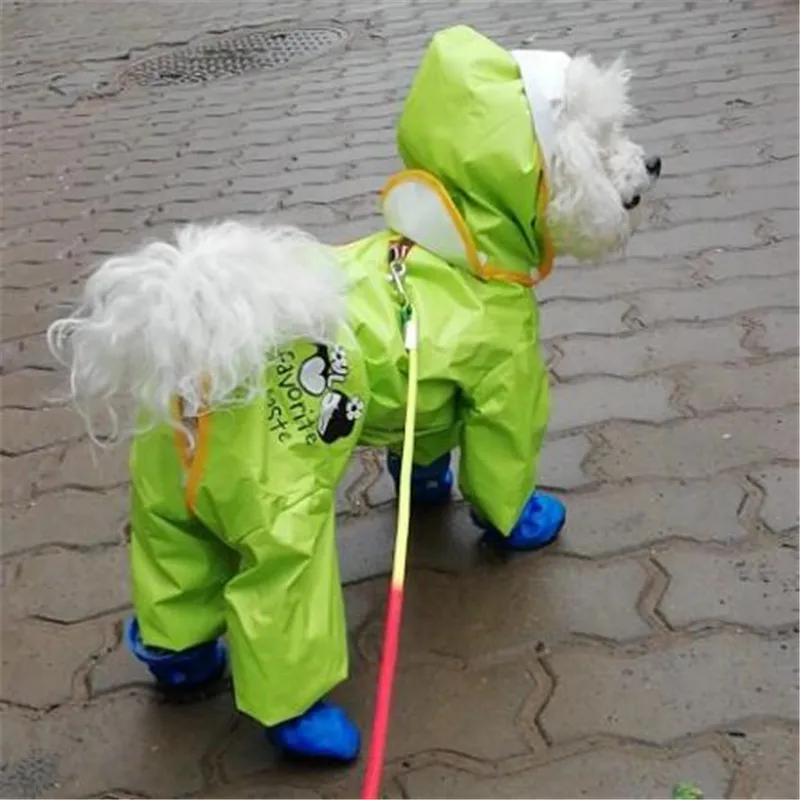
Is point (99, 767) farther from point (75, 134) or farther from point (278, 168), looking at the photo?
point (75, 134)

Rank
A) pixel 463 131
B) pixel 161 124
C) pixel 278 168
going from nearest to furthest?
pixel 463 131, pixel 278 168, pixel 161 124

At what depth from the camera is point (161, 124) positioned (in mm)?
7094

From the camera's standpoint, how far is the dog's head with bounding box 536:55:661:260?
283 cm

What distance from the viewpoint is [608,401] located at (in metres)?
3.82

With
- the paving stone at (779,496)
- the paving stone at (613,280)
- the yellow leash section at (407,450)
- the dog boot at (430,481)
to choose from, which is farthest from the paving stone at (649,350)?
the yellow leash section at (407,450)

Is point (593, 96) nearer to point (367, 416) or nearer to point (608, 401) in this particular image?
point (367, 416)

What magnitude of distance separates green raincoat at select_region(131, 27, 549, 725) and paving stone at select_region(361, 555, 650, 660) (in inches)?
8.0

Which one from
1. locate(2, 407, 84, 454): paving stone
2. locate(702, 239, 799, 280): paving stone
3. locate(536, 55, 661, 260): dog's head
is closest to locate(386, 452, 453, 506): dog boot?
locate(536, 55, 661, 260): dog's head

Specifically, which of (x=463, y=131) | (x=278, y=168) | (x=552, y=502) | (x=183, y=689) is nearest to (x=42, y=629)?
(x=183, y=689)

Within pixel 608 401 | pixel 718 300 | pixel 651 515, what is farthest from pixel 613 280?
pixel 651 515

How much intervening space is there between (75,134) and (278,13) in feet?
7.00

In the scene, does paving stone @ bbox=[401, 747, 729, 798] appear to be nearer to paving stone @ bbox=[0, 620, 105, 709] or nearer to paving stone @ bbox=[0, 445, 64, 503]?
paving stone @ bbox=[0, 620, 105, 709]

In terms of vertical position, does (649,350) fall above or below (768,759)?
below

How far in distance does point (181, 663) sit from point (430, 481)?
0.79 meters
